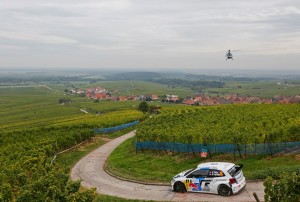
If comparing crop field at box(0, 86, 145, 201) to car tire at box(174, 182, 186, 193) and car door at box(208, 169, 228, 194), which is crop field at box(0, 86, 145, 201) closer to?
car tire at box(174, 182, 186, 193)

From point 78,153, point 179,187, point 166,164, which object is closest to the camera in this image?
point 179,187

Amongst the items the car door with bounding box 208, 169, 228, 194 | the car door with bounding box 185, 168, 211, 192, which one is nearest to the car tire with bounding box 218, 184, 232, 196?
the car door with bounding box 208, 169, 228, 194

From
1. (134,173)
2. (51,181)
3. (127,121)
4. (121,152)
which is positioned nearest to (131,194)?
(134,173)

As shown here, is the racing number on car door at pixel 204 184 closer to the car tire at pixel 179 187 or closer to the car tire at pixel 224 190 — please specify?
the car tire at pixel 224 190

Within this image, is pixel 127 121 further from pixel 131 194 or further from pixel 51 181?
pixel 51 181

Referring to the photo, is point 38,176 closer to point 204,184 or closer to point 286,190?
point 204,184

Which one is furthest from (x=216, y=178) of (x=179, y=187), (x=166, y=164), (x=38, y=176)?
(x=38, y=176)
